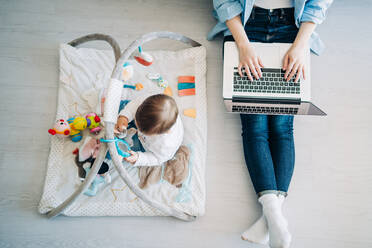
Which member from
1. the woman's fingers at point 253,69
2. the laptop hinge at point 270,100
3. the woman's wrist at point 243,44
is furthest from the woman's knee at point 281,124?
the woman's wrist at point 243,44

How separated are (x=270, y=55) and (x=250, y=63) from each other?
111 mm

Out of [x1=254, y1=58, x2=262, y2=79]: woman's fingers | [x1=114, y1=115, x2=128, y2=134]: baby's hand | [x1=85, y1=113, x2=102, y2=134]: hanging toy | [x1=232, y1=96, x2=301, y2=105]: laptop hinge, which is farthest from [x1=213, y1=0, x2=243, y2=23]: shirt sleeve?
[x1=85, y1=113, x2=102, y2=134]: hanging toy

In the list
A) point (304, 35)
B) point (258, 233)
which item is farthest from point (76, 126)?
point (304, 35)

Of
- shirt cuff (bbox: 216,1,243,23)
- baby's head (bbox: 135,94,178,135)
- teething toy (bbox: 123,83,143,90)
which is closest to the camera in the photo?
baby's head (bbox: 135,94,178,135)

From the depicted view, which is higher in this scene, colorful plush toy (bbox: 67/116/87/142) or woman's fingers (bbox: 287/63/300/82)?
woman's fingers (bbox: 287/63/300/82)

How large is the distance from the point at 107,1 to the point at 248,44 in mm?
864

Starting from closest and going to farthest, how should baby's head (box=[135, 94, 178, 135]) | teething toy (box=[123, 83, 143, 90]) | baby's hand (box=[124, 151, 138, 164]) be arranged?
1. baby's head (box=[135, 94, 178, 135])
2. baby's hand (box=[124, 151, 138, 164])
3. teething toy (box=[123, 83, 143, 90])

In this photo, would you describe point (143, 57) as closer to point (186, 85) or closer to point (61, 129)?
point (186, 85)

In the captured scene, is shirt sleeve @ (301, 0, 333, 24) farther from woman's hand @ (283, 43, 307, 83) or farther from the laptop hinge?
the laptop hinge

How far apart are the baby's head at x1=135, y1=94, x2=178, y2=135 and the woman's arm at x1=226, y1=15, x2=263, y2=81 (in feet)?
1.14

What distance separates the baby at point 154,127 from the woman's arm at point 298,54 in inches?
18.8

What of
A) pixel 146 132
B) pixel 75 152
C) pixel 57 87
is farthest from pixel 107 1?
pixel 146 132

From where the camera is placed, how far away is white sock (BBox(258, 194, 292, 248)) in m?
1.09

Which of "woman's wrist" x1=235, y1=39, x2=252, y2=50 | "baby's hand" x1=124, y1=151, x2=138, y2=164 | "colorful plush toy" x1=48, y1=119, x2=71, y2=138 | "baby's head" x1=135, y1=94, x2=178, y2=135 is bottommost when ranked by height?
"baby's hand" x1=124, y1=151, x2=138, y2=164
